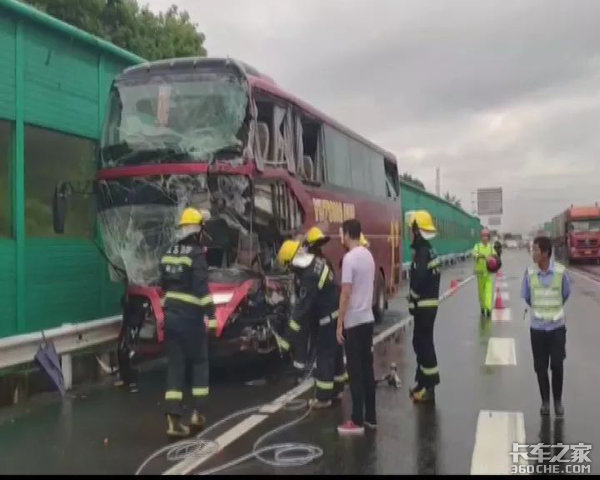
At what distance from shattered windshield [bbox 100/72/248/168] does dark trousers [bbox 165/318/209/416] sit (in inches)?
103

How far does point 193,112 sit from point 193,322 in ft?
10.8

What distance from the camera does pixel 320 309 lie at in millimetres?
7637

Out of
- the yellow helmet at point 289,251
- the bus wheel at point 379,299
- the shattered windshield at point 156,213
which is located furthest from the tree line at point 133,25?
the yellow helmet at point 289,251

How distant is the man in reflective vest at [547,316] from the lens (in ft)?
23.2

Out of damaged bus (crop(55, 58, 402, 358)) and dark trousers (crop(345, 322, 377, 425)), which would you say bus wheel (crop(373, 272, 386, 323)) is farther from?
dark trousers (crop(345, 322, 377, 425))

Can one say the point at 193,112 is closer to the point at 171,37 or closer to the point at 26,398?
the point at 26,398

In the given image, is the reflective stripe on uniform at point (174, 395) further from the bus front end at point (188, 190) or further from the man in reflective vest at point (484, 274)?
the man in reflective vest at point (484, 274)

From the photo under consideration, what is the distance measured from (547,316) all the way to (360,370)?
75.5 inches

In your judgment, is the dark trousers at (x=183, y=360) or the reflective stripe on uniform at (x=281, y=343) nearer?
the dark trousers at (x=183, y=360)

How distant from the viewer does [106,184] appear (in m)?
9.32

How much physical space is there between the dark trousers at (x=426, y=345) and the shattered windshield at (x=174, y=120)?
2.90 metres

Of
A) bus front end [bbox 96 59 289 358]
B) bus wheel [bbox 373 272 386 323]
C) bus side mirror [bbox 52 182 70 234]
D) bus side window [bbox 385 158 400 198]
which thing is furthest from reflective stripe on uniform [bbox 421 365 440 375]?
bus side window [bbox 385 158 400 198]

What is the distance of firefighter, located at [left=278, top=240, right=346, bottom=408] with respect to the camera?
24.5 feet

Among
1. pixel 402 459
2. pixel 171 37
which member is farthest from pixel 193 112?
pixel 171 37
